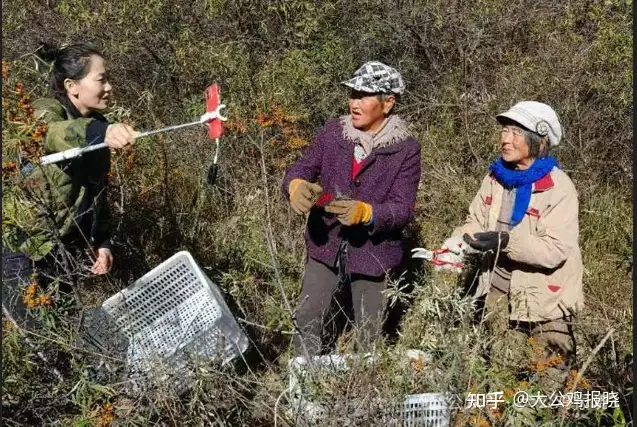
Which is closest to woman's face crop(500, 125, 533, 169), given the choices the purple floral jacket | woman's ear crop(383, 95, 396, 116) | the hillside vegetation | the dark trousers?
the purple floral jacket

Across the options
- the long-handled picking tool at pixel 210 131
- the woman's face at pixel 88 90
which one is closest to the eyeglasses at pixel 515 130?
the long-handled picking tool at pixel 210 131

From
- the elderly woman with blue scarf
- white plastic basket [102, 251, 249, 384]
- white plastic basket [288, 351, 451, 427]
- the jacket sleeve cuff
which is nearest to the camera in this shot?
white plastic basket [288, 351, 451, 427]

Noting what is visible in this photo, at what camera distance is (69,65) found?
2.58 m

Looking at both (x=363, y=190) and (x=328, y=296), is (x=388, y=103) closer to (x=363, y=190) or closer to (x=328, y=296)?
(x=363, y=190)

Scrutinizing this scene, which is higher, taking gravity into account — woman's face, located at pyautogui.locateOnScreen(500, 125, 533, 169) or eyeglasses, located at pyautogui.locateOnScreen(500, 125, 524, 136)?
eyeglasses, located at pyautogui.locateOnScreen(500, 125, 524, 136)

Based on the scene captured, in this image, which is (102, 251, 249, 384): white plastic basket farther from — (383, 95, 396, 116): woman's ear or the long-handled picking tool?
(383, 95, 396, 116): woman's ear

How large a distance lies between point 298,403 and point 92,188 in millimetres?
1074

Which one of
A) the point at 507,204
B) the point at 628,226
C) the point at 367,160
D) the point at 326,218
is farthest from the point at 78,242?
the point at 628,226

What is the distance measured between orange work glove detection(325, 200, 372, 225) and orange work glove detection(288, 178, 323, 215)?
0.21ft

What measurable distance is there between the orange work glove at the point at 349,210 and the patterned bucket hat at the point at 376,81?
455 millimetres

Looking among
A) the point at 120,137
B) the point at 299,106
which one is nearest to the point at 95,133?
the point at 120,137

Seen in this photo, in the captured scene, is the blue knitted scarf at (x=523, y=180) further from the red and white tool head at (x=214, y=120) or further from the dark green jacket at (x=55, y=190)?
the dark green jacket at (x=55, y=190)

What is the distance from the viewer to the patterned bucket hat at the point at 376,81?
2.78m

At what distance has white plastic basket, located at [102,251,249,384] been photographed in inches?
96.1
